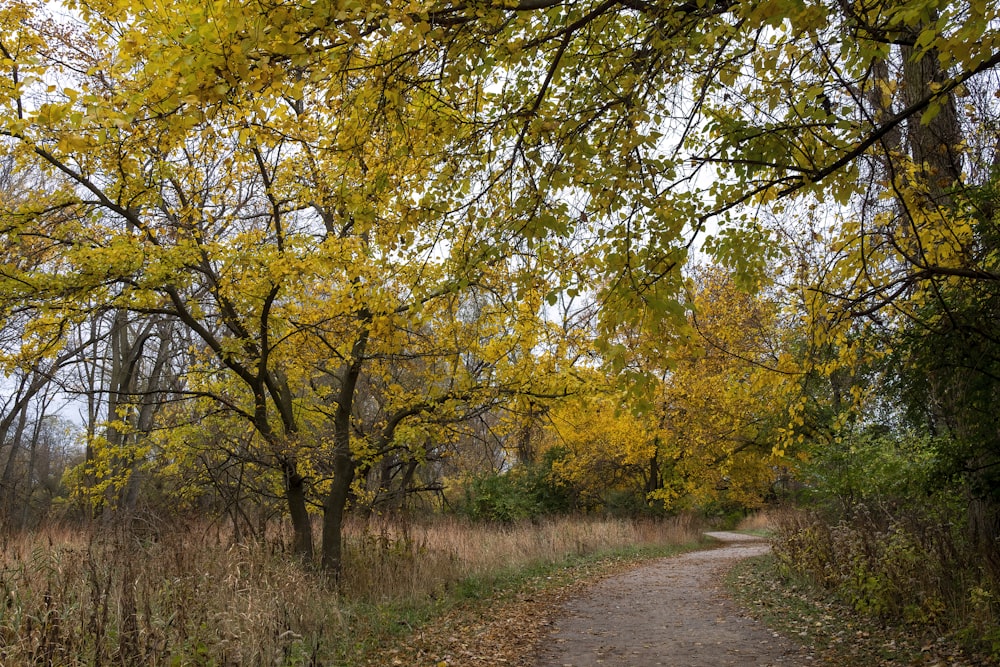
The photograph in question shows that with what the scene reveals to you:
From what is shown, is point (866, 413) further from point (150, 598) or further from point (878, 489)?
point (150, 598)

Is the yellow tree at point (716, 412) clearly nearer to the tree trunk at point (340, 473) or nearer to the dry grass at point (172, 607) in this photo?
the tree trunk at point (340, 473)

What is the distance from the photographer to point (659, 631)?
25.9ft

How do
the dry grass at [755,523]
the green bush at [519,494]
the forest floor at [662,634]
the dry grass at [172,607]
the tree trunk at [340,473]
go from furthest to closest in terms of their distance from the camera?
the dry grass at [755,523], the green bush at [519,494], the tree trunk at [340,473], the forest floor at [662,634], the dry grass at [172,607]

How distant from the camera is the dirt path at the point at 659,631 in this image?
655 cm

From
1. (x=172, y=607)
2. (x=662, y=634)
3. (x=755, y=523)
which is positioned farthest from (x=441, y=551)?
(x=755, y=523)

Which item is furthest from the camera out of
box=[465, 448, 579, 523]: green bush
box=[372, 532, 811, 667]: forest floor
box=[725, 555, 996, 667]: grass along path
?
box=[465, 448, 579, 523]: green bush

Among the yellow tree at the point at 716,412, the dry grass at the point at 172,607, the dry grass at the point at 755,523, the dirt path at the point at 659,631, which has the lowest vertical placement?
the dry grass at the point at 755,523

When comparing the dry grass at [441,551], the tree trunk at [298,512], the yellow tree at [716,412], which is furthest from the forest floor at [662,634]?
→ the yellow tree at [716,412]

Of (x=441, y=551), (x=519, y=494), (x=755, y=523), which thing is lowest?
(x=755, y=523)

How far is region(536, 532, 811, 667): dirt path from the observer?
21.5 feet


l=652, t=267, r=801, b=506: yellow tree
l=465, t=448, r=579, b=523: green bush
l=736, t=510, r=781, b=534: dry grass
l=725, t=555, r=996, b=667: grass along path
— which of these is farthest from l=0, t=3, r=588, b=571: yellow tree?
l=736, t=510, r=781, b=534: dry grass

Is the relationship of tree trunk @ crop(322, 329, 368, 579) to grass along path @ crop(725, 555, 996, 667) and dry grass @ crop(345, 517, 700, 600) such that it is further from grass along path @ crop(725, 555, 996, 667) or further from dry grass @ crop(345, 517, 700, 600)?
grass along path @ crop(725, 555, 996, 667)

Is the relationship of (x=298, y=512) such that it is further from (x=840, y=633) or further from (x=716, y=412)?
(x=716, y=412)

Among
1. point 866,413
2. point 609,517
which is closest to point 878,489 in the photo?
point 866,413
